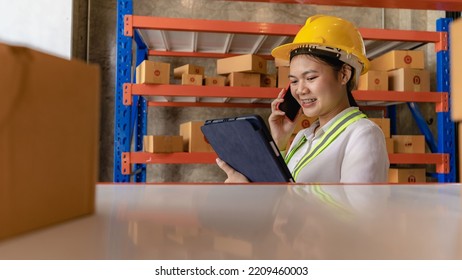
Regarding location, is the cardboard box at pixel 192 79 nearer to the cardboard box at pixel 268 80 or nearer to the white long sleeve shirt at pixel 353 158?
the cardboard box at pixel 268 80

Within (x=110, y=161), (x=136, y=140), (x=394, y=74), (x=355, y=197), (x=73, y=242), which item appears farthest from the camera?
(x=110, y=161)

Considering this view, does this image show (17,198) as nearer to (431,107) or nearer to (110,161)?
(110,161)

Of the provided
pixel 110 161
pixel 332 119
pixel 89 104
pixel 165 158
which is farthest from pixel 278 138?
pixel 110 161

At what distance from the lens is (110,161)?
135 inches

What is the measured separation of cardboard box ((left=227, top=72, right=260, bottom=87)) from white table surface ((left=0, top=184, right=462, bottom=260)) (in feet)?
6.89

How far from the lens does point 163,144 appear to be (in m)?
2.44

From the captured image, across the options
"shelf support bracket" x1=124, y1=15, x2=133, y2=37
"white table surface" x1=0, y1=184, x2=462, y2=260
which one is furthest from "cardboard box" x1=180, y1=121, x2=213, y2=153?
"white table surface" x1=0, y1=184, x2=462, y2=260

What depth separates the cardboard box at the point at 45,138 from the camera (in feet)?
0.96

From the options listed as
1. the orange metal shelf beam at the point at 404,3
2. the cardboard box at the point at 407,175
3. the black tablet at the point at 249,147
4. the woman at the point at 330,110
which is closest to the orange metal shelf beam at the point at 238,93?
the cardboard box at the point at 407,175

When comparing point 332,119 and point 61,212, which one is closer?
point 61,212

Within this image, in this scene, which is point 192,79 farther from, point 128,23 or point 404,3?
point 404,3

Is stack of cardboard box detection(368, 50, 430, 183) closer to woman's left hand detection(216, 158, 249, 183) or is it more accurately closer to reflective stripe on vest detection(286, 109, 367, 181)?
reflective stripe on vest detection(286, 109, 367, 181)

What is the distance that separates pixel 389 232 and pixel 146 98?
10.1 feet

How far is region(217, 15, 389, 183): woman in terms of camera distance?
54.6 inches
